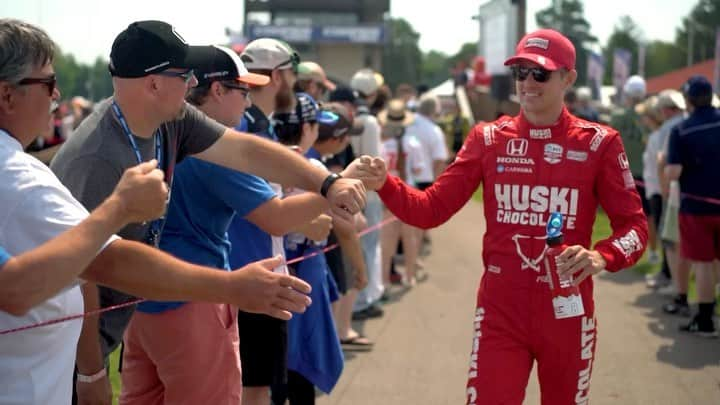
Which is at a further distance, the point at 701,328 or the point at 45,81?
the point at 701,328

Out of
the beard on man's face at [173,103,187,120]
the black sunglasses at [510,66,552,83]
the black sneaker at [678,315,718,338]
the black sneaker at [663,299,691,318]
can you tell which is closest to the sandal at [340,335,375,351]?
the black sneaker at [678,315,718,338]

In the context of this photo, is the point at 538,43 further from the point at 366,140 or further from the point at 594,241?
the point at 594,241

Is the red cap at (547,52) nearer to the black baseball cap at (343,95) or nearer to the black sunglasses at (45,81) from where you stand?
the black sunglasses at (45,81)

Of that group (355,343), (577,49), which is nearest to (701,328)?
(355,343)

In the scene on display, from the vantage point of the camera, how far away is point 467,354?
26.4ft

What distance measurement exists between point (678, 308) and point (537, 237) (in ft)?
19.2

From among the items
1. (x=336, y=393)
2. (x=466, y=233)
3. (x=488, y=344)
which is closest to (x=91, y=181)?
(x=488, y=344)

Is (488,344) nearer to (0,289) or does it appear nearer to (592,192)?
(592,192)

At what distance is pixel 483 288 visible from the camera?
4461mm

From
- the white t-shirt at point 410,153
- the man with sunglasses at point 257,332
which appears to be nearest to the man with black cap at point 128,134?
the man with sunglasses at point 257,332

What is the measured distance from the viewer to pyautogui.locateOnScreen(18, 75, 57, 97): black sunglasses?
2678mm

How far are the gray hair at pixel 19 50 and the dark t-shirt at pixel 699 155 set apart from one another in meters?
7.16

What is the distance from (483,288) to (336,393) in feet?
9.08

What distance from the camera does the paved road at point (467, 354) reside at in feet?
22.4
